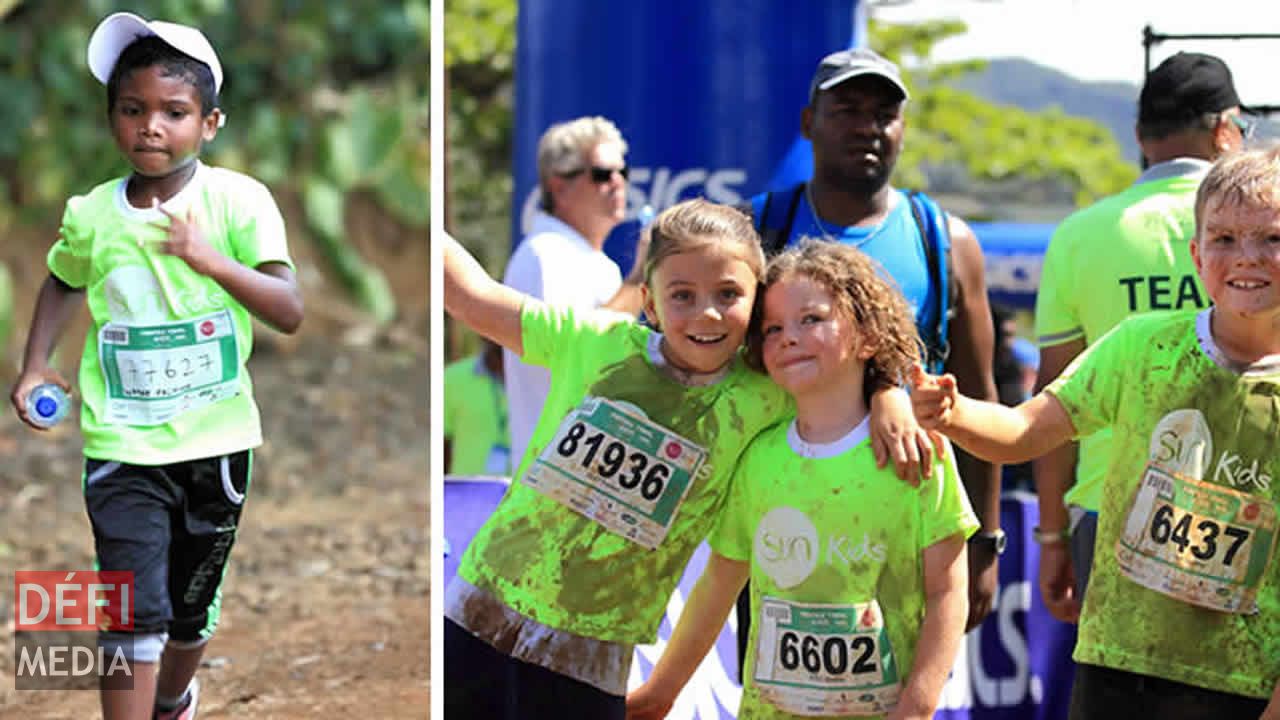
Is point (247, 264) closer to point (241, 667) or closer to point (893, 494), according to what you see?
point (893, 494)

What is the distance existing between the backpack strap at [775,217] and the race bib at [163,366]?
1.24 metres

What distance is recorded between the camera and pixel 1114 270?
4.48m

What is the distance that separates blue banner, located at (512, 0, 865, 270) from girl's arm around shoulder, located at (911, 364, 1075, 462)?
3.20m

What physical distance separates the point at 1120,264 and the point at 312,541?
3.94 m

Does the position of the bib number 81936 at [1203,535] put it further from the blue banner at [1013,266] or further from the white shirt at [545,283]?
the blue banner at [1013,266]

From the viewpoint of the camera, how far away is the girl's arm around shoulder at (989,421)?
10.2 feet

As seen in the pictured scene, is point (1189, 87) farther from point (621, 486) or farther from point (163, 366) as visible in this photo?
point (163, 366)

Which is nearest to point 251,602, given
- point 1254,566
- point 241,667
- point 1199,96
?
point 241,667

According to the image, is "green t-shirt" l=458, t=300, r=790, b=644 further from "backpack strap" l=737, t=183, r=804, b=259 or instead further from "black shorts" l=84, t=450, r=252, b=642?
"backpack strap" l=737, t=183, r=804, b=259

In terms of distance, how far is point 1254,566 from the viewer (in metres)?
3.15

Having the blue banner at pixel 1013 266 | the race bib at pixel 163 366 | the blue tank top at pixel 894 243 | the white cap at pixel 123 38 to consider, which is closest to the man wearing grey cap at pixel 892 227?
the blue tank top at pixel 894 243

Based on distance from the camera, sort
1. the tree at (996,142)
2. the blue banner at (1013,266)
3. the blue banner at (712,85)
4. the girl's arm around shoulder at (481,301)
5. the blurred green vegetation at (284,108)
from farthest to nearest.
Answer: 1. the tree at (996,142)
2. the blue banner at (1013,266)
3. the blurred green vegetation at (284,108)
4. the blue banner at (712,85)
5. the girl's arm around shoulder at (481,301)

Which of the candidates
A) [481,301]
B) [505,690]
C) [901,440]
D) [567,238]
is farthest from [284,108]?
[901,440]

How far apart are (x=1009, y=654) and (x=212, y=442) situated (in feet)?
8.87
